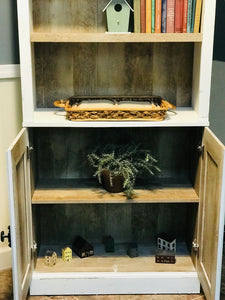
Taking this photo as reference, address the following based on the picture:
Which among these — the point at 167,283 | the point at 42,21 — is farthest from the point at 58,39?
the point at 167,283

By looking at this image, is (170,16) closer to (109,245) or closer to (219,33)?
(219,33)

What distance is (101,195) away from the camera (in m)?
2.46

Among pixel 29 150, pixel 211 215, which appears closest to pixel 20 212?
pixel 29 150

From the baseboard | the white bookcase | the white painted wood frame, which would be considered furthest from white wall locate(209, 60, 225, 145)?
the baseboard

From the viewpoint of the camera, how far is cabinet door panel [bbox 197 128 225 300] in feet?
6.80

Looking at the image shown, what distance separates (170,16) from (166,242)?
1.22 metres

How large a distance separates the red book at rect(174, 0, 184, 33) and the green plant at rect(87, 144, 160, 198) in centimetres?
62

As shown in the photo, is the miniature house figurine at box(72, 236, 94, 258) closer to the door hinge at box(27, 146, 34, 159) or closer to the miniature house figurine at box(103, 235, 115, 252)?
the miniature house figurine at box(103, 235, 115, 252)

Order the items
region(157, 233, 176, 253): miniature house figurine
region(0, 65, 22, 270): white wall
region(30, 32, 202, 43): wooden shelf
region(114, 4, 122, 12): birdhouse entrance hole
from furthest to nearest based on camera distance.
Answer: region(157, 233, 176, 253): miniature house figurine < region(0, 65, 22, 270): white wall < region(114, 4, 122, 12): birdhouse entrance hole < region(30, 32, 202, 43): wooden shelf

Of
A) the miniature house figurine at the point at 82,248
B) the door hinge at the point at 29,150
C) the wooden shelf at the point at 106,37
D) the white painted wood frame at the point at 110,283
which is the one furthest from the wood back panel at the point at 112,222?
the wooden shelf at the point at 106,37

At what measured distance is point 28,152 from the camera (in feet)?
7.72

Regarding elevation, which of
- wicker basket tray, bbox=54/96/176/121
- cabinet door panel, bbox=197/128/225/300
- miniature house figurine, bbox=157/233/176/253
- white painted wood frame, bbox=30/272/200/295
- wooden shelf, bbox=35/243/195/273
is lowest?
white painted wood frame, bbox=30/272/200/295

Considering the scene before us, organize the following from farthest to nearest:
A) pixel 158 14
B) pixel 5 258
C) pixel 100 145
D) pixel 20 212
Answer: pixel 5 258 → pixel 100 145 → pixel 158 14 → pixel 20 212

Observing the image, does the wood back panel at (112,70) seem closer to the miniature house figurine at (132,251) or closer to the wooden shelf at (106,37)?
the wooden shelf at (106,37)
